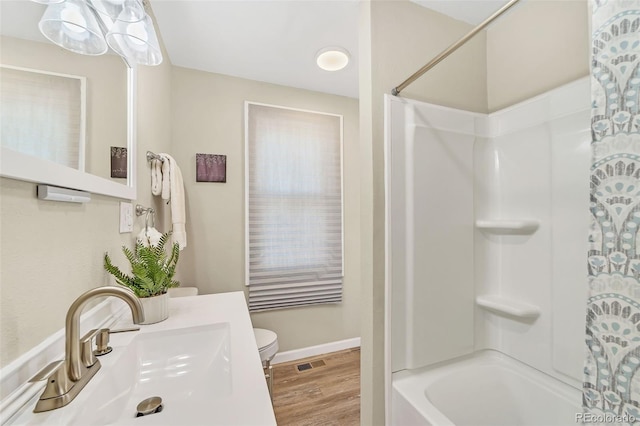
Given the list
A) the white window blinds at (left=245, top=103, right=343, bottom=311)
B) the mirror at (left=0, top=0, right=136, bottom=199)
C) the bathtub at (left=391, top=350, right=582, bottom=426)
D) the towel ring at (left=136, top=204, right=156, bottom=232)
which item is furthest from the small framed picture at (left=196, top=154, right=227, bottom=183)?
the bathtub at (left=391, top=350, right=582, bottom=426)

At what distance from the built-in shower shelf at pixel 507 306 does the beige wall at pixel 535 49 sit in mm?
1176

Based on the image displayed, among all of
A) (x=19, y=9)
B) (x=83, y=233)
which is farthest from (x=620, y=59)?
(x=83, y=233)

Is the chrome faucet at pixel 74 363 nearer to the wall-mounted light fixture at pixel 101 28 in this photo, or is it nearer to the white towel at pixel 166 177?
the wall-mounted light fixture at pixel 101 28

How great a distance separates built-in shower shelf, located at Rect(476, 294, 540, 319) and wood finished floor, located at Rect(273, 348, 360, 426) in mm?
1103

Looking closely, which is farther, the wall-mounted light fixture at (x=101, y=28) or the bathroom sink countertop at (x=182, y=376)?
the wall-mounted light fixture at (x=101, y=28)

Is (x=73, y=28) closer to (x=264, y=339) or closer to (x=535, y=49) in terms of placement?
(x=264, y=339)

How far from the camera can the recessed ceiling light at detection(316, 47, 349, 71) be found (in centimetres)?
189

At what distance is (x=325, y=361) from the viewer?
7.70ft

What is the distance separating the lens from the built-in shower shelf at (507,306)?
1.41 m

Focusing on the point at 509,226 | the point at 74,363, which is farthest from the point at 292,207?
the point at 74,363

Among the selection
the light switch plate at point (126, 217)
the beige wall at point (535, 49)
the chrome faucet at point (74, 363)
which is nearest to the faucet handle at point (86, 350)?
the chrome faucet at point (74, 363)

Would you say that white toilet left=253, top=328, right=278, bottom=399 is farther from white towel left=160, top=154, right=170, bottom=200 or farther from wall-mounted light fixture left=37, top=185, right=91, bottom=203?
wall-mounted light fixture left=37, top=185, right=91, bottom=203

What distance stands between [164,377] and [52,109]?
31.8 inches

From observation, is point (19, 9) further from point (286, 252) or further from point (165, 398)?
point (286, 252)
